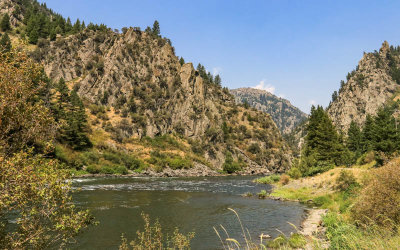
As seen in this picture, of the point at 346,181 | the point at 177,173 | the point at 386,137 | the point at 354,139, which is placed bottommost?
the point at 177,173

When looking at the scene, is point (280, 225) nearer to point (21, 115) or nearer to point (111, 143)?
point (21, 115)

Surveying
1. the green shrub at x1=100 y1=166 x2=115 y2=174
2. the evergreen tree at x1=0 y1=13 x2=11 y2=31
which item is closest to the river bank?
the green shrub at x1=100 y1=166 x2=115 y2=174

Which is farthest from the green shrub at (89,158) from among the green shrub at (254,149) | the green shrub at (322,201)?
the green shrub at (254,149)

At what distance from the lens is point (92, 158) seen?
8256cm

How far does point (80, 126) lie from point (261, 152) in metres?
105

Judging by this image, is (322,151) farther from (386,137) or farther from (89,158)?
(89,158)

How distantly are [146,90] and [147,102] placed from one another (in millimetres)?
8307

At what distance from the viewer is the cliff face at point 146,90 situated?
122375 millimetres

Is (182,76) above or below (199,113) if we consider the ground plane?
above

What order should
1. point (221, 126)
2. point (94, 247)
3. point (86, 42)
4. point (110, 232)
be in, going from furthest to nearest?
1. point (221, 126)
2. point (86, 42)
3. point (110, 232)
4. point (94, 247)

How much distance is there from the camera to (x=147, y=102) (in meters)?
127

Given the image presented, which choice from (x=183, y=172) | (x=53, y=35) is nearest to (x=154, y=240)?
(x=183, y=172)

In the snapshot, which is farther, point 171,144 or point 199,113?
point 199,113

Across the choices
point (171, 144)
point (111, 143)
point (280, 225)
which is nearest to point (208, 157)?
point (171, 144)
